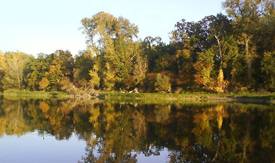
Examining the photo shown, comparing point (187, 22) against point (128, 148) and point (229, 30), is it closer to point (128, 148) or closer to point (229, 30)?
point (229, 30)

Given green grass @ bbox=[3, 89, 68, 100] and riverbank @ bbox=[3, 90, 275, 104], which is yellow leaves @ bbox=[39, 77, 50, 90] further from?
riverbank @ bbox=[3, 90, 275, 104]

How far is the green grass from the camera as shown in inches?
2648

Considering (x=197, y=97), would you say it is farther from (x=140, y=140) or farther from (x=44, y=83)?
(x=44, y=83)

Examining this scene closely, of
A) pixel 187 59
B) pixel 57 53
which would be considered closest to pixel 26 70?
pixel 57 53

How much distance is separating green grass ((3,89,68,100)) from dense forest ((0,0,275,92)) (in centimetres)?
207

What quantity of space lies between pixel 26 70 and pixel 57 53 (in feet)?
30.1

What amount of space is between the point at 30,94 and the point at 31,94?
16.0 inches

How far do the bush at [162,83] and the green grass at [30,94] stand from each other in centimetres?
1489

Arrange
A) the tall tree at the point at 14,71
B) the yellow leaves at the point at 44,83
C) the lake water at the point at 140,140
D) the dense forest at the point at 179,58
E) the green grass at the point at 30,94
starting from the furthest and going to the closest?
the tall tree at the point at 14,71 → the yellow leaves at the point at 44,83 → the green grass at the point at 30,94 → the dense forest at the point at 179,58 → the lake water at the point at 140,140

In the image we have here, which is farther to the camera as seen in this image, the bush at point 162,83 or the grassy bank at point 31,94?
the grassy bank at point 31,94

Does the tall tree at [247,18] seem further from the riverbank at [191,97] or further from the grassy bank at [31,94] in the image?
the grassy bank at [31,94]

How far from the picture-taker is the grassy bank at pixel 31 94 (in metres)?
67.3

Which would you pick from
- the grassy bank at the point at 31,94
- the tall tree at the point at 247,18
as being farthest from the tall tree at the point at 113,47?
the tall tree at the point at 247,18

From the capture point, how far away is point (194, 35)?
207ft
